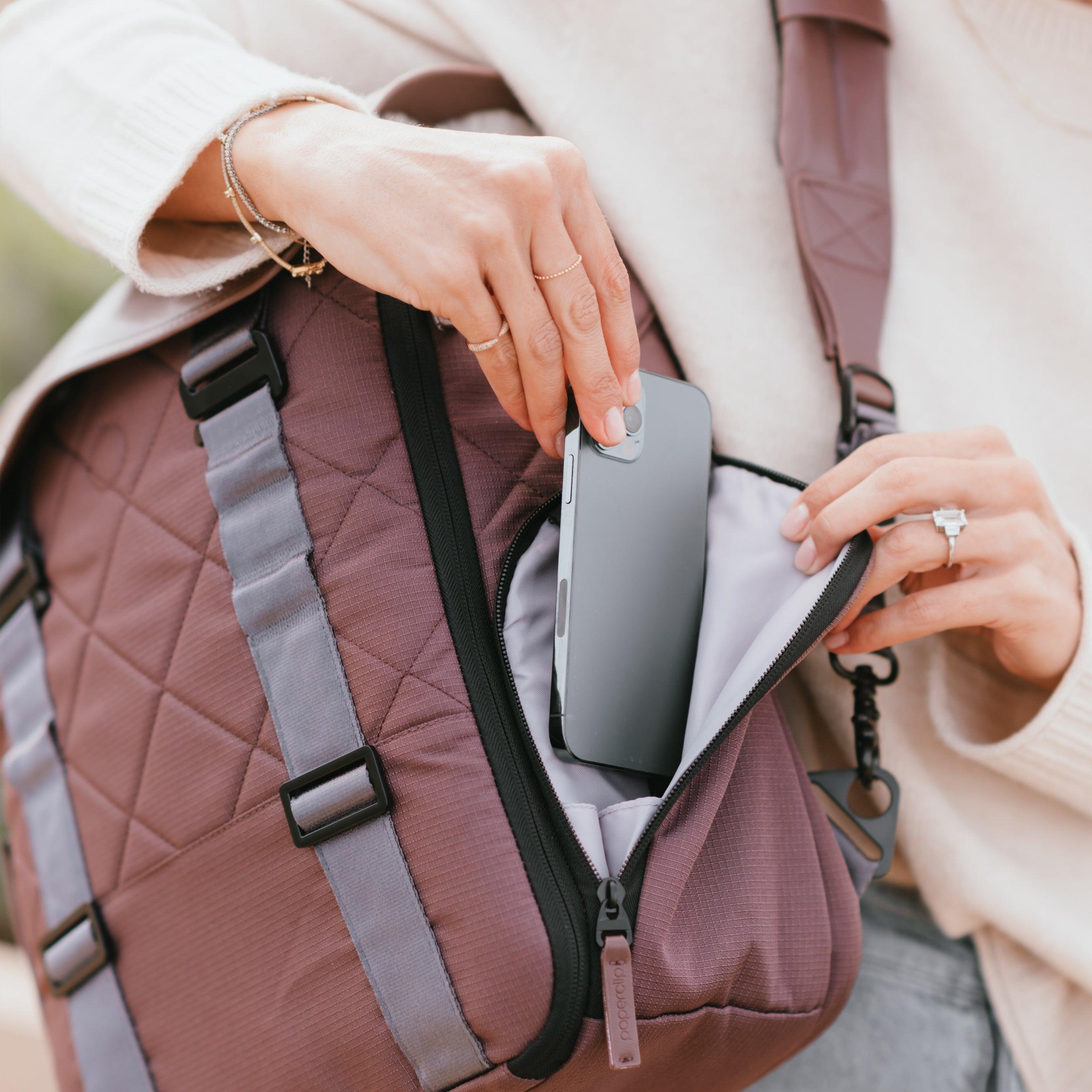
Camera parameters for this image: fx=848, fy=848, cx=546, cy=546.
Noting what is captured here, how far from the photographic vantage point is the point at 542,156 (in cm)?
54

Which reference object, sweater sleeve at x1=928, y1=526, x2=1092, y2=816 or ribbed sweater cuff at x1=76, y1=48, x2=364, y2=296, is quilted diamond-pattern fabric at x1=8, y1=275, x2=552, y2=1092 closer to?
ribbed sweater cuff at x1=76, y1=48, x2=364, y2=296

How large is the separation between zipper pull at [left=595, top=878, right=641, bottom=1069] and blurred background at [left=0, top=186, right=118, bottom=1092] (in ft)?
4.05

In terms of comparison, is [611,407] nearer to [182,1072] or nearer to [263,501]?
[263,501]

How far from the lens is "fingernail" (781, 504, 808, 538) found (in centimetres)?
62

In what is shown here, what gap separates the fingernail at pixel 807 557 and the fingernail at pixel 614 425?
0.15 metres

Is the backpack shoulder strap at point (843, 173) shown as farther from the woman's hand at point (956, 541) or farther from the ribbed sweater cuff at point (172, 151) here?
the ribbed sweater cuff at point (172, 151)

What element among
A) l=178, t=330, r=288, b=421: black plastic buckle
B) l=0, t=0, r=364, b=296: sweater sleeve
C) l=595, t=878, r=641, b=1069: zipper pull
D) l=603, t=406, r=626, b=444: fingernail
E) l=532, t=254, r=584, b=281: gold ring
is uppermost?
l=0, t=0, r=364, b=296: sweater sleeve

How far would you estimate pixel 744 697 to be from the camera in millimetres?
558

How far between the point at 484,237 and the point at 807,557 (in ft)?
1.03

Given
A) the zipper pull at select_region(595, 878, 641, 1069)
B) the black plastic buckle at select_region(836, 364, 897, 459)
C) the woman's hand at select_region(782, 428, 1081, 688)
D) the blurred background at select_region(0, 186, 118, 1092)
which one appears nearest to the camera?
the zipper pull at select_region(595, 878, 641, 1069)

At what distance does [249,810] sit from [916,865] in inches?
23.9

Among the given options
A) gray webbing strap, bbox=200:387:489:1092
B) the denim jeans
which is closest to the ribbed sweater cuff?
gray webbing strap, bbox=200:387:489:1092

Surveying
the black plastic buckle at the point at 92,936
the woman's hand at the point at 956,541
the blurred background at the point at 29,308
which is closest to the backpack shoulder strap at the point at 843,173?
the woman's hand at the point at 956,541

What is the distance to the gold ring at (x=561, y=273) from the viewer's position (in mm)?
547
